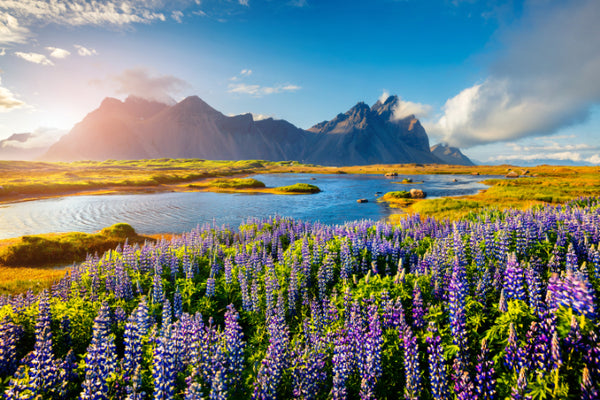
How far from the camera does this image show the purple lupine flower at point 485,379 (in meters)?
5.39

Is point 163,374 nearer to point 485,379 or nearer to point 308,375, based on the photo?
point 308,375

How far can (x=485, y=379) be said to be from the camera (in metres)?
5.57

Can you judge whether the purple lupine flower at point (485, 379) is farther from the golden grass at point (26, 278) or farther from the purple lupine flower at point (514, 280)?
the golden grass at point (26, 278)

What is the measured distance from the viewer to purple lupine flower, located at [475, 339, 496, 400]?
5.39 metres

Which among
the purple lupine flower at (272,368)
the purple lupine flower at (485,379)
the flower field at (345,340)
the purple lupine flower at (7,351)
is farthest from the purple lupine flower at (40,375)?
the purple lupine flower at (485,379)

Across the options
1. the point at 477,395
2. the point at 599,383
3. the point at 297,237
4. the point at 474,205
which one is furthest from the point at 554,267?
the point at 474,205

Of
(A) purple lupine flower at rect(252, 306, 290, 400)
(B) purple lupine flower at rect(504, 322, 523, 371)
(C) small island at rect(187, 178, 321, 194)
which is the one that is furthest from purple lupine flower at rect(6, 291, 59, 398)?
(C) small island at rect(187, 178, 321, 194)

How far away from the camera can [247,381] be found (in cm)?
655

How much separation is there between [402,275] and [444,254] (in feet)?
9.79

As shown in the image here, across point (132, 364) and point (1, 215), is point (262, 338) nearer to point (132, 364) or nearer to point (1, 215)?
point (132, 364)

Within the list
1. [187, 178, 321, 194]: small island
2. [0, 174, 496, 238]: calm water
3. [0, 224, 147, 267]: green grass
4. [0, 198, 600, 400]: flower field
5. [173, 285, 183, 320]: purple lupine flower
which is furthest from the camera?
[187, 178, 321, 194]: small island

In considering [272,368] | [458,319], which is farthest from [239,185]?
[458,319]

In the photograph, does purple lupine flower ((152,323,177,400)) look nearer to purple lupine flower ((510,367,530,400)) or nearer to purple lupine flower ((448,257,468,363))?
purple lupine flower ((448,257,468,363))

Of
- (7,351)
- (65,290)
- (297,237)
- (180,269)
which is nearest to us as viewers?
(7,351)
